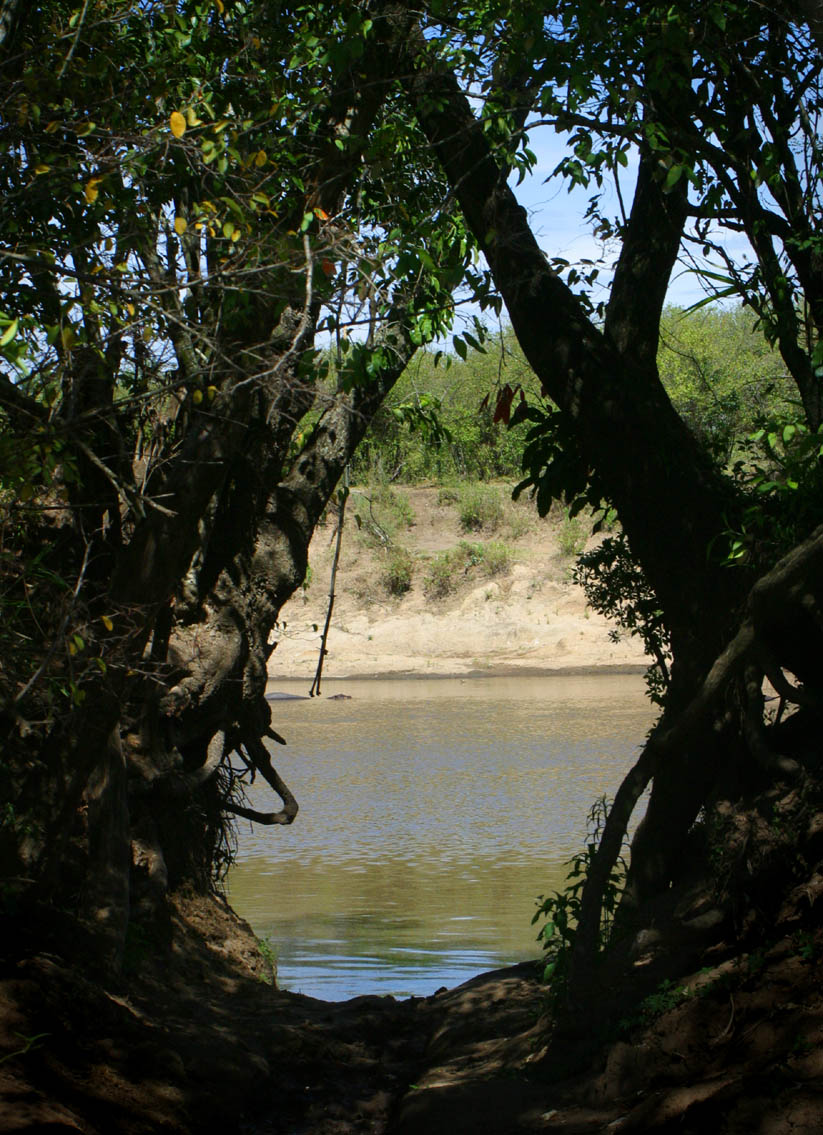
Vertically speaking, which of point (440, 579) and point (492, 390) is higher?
point (492, 390)

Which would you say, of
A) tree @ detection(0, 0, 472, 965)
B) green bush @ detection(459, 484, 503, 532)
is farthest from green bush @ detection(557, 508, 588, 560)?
tree @ detection(0, 0, 472, 965)

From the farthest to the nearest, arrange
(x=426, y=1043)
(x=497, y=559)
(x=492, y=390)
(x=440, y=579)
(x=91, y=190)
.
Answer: (x=440, y=579) < (x=497, y=559) < (x=492, y=390) < (x=426, y=1043) < (x=91, y=190)

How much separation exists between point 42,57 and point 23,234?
2.55 ft

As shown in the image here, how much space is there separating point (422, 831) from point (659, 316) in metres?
8.25

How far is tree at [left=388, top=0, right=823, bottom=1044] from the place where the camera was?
489cm

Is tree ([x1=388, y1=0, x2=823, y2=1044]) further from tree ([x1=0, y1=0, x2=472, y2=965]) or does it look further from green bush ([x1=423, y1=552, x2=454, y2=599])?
green bush ([x1=423, y1=552, x2=454, y2=599])

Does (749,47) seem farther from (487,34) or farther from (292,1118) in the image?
(292,1118)

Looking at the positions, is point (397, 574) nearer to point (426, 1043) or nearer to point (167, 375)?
point (426, 1043)

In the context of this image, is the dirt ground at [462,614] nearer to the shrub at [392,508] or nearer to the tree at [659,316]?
the shrub at [392,508]

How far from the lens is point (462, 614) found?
2842 cm

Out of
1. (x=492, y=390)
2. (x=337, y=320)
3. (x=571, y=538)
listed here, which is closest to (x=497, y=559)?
(x=571, y=538)

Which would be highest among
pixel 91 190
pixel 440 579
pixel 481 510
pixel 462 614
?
pixel 481 510

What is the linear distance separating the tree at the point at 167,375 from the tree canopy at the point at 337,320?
0.03 m

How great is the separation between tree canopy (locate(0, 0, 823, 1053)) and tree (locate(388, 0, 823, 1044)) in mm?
16
